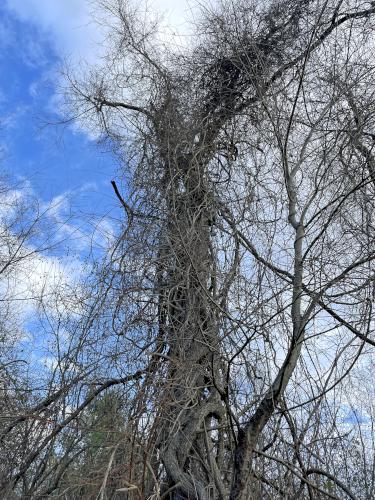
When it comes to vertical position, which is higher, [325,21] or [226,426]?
[325,21]

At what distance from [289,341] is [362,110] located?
123 centimetres

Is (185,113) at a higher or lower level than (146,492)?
higher

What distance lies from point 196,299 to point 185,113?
1411 mm

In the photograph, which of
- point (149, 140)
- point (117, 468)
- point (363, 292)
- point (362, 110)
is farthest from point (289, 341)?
point (149, 140)

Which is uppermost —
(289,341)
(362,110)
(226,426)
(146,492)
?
(362,110)

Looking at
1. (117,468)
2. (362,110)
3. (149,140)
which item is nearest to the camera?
(117,468)

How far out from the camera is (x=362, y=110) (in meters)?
2.75

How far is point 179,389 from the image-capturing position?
2578mm

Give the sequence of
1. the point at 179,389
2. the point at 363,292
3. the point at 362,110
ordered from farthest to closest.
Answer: the point at 362,110
the point at 179,389
the point at 363,292

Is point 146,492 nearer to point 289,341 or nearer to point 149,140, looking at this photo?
point 289,341

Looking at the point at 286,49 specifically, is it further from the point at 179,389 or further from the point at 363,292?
the point at 179,389

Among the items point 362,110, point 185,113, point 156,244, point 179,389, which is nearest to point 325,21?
point 362,110

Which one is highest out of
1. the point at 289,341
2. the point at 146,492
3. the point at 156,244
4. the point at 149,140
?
the point at 149,140

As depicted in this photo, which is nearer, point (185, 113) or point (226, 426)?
point (226, 426)
